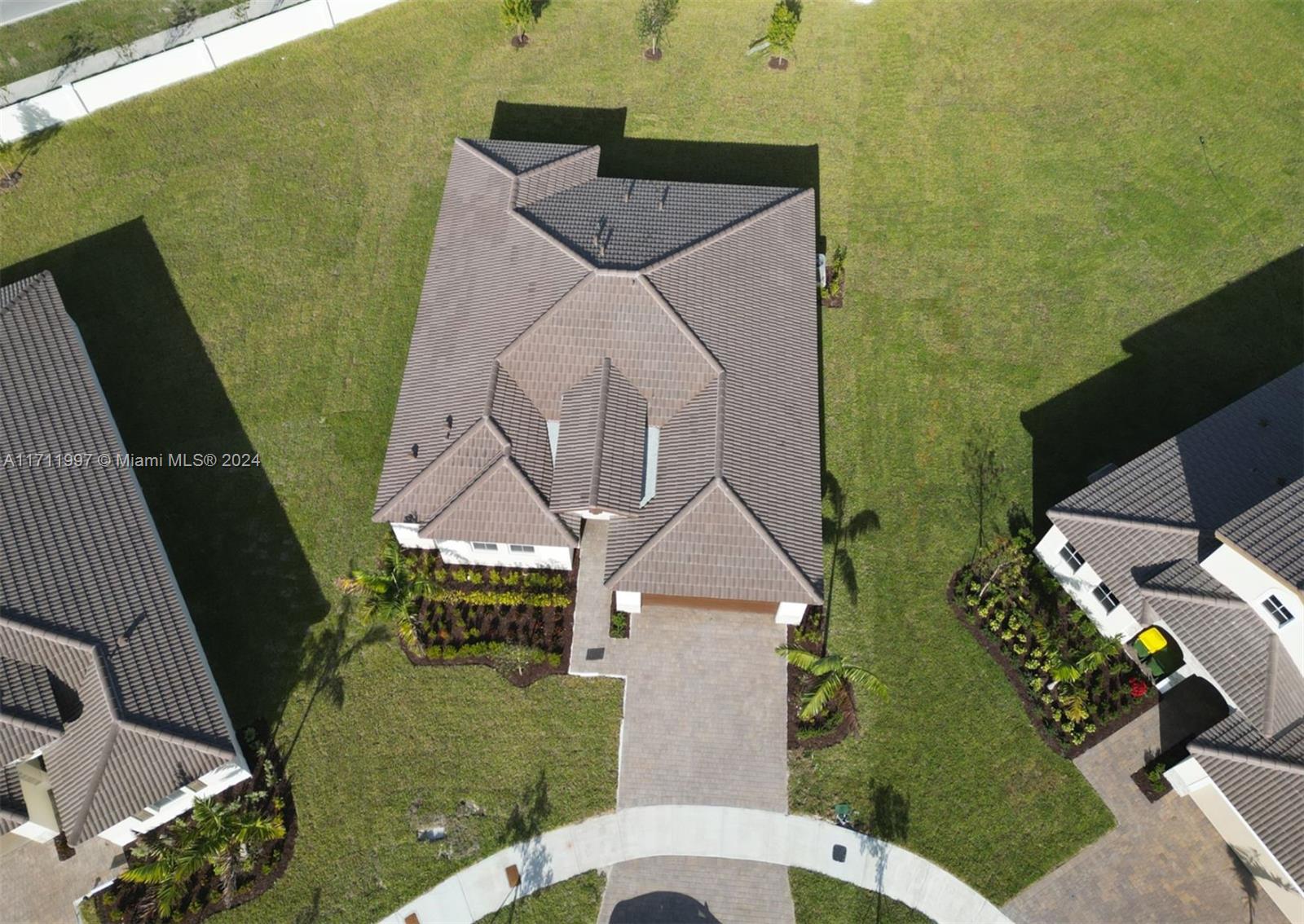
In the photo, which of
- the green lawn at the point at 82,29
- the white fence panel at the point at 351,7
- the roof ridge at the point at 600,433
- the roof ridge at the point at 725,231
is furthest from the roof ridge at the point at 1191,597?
the green lawn at the point at 82,29

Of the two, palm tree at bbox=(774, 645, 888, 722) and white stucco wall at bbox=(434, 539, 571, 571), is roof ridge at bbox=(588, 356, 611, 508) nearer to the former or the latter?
white stucco wall at bbox=(434, 539, 571, 571)

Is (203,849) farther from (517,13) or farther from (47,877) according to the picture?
(517,13)

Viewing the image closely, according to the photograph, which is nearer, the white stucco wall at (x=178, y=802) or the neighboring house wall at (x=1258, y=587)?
the neighboring house wall at (x=1258, y=587)

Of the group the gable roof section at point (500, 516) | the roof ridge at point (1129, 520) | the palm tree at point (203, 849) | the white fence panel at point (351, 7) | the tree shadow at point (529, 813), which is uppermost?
the white fence panel at point (351, 7)

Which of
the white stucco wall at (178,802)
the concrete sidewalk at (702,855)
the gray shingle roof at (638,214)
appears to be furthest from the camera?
the gray shingle roof at (638,214)

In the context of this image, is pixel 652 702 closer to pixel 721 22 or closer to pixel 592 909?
pixel 592 909

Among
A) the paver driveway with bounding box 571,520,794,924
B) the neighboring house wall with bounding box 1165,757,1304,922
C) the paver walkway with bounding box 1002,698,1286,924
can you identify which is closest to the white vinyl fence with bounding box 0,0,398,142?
the paver driveway with bounding box 571,520,794,924

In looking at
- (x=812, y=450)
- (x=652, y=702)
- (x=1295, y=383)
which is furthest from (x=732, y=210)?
(x=1295, y=383)

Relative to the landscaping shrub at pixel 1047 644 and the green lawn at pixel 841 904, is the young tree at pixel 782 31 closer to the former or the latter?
the landscaping shrub at pixel 1047 644
